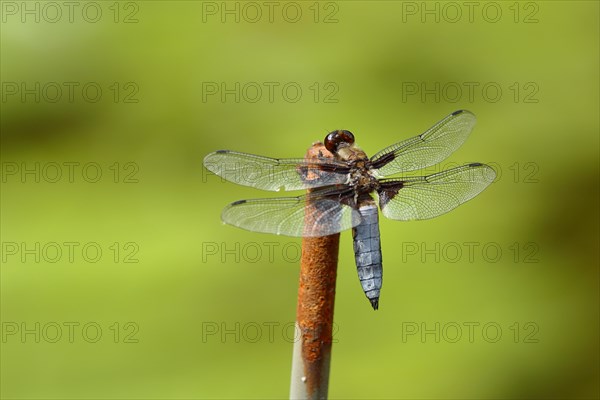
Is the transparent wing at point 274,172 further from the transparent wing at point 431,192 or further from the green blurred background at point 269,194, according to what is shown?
the green blurred background at point 269,194

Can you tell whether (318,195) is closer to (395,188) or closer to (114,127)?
(395,188)

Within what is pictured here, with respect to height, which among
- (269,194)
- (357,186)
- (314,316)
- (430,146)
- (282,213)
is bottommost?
(314,316)

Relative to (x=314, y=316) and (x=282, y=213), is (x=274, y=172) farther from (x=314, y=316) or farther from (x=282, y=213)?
(x=314, y=316)

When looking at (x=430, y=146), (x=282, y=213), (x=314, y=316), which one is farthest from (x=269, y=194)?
(x=314, y=316)

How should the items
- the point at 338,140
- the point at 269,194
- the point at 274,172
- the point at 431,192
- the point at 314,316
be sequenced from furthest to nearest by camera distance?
the point at 269,194, the point at 431,192, the point at 274,172, the point at 338,140, the point at 314,316

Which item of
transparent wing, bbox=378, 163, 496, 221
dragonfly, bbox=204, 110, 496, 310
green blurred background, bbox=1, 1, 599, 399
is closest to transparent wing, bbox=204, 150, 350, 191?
dragonfly, bbox=204, 110, 496, 310

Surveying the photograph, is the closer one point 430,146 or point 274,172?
point 274,172

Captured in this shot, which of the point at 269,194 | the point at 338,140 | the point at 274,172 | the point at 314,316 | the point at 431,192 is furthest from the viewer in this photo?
the point at 269,194
